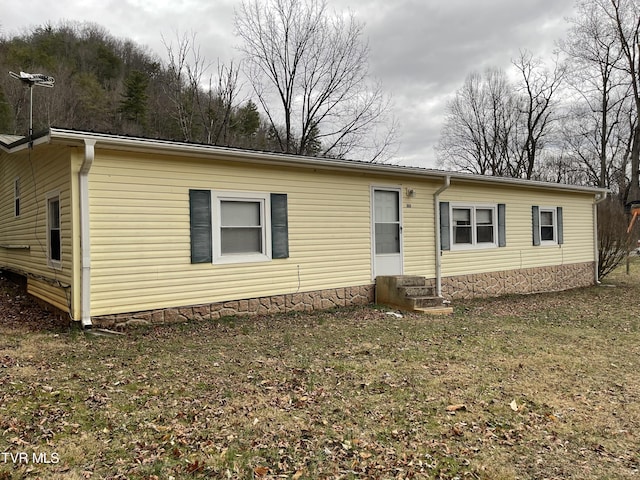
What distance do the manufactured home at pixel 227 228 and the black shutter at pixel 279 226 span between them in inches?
0.9

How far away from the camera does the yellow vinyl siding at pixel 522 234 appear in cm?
1005

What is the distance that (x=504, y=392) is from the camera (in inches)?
161

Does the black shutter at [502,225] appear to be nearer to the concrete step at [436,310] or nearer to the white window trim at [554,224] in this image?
the white window trim at [554,224]

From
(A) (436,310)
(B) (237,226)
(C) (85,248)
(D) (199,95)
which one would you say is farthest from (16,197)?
(D) (199,95)

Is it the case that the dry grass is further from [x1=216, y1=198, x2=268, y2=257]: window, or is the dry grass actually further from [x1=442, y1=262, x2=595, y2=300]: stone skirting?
[x1=442, y1=262, x2=595, y2=300]: stone skirting

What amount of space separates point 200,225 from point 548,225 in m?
9.72

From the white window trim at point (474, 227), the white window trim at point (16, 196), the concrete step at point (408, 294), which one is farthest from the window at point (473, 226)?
the white window trim at point (16, 196)

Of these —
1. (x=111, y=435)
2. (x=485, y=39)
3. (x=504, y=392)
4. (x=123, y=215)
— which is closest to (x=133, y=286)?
(x=123, y=215)

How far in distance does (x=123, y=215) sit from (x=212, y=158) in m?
1.56

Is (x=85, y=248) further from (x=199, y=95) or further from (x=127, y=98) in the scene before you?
(x=127, y=98)

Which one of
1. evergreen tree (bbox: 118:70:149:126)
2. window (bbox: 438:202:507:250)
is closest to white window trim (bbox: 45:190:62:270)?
window (bbox: 438:202:507:250)

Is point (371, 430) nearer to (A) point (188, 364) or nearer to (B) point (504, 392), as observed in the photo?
(B) point (504, 392)

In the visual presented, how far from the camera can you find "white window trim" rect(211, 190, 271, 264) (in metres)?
6.81

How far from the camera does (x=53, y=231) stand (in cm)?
673
